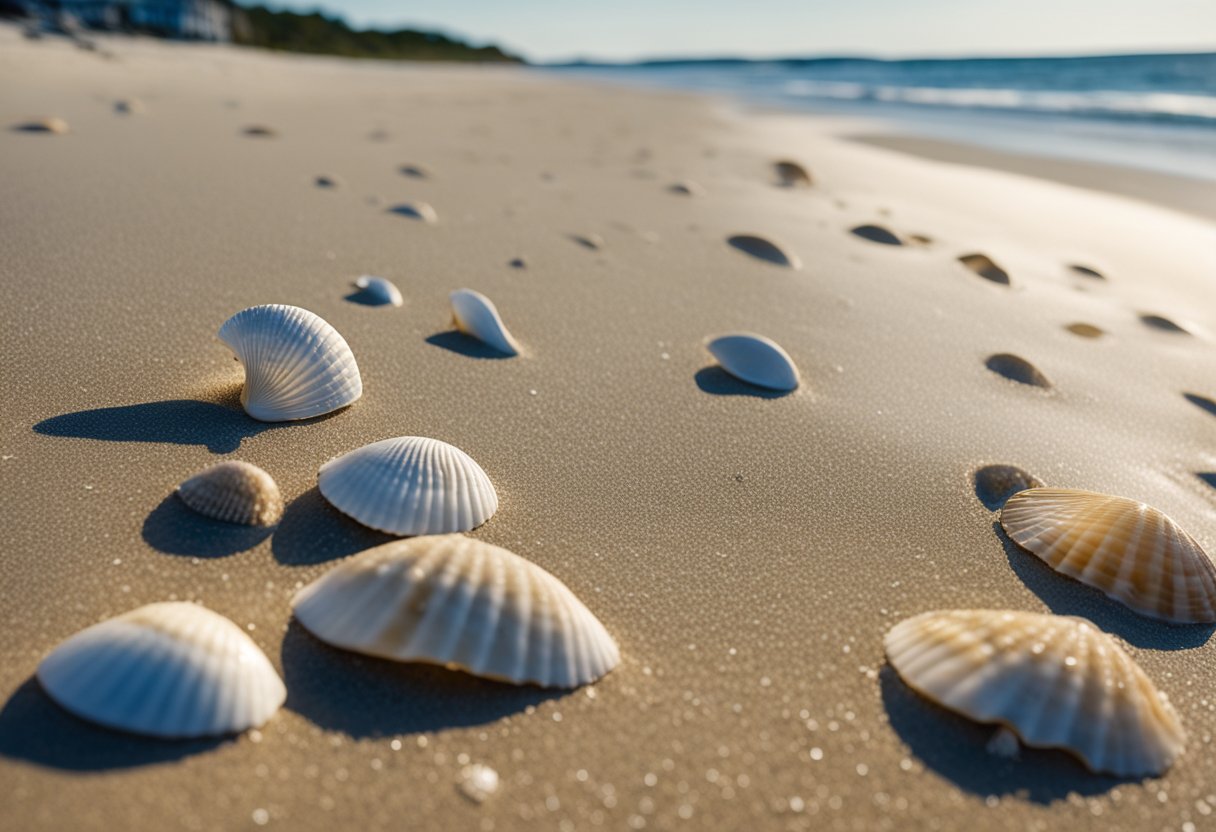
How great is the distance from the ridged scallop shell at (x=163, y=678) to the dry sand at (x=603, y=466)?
31 millimetres

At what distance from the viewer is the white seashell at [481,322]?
241 cm

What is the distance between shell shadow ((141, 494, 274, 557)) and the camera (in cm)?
143

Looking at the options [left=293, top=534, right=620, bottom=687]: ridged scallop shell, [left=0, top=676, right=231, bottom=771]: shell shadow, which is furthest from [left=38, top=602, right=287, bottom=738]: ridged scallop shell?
[left=293, top=534, right=620, bottom=687]: ridged scallop shell

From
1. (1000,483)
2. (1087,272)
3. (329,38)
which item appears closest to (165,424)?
(1000,483)

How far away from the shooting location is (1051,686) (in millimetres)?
1274

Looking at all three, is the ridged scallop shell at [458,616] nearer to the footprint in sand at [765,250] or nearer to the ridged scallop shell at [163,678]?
the ridged scallop shell at [163,678]

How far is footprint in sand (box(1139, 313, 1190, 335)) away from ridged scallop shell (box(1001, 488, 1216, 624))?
75.0 inches

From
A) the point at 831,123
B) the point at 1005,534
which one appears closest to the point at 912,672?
the point at 1005,534

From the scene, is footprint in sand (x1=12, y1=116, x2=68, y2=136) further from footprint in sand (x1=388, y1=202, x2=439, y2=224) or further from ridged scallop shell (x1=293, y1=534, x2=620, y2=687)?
ridged scallop shell (x1=293, y1=534, x2=620, y2=687)

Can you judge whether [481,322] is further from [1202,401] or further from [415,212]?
[1202,401]

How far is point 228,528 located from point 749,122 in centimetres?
936

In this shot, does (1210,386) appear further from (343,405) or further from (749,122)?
(749,122)

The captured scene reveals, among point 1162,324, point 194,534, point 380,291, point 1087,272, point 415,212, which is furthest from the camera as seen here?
point 1087,272

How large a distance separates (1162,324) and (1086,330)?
436 millimetres
